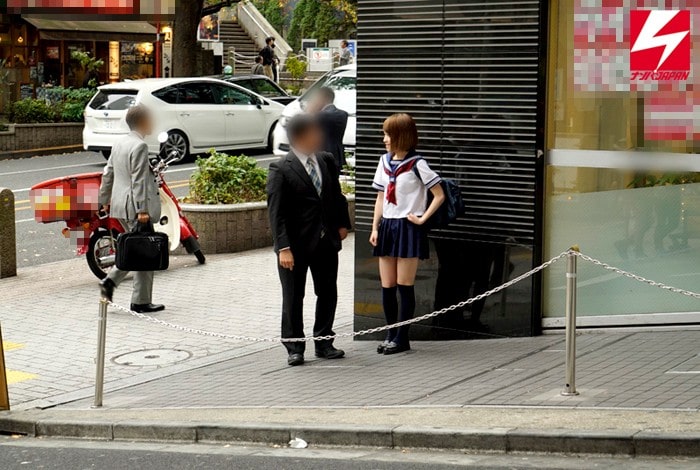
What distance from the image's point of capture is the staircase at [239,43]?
46812 millimetres

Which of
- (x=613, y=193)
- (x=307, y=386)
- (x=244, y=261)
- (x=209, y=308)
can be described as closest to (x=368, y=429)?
(x=307, y=386)

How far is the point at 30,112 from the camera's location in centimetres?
2691

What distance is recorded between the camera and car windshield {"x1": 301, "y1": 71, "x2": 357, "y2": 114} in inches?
813

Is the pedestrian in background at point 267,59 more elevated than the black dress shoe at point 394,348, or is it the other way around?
the pedestrian in background at point 267,59

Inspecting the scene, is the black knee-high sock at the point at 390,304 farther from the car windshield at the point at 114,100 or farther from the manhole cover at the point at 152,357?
the car windshield at the point at 114,100

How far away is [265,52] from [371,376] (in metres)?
32.5

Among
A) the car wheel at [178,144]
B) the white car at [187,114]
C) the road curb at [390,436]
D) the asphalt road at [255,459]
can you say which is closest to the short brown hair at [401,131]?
the road curb at [390,436]

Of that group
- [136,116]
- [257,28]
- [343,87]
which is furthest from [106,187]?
[257,28]

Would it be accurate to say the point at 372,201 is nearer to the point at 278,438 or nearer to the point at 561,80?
the point at 561,80

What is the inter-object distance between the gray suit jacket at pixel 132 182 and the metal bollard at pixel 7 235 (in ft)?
6.92

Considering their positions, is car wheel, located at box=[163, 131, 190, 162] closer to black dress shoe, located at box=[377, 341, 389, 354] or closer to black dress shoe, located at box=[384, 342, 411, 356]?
black dress shoe, located at box=[377, 341, 389, 354]

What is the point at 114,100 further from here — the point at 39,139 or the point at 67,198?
the point at 67,198

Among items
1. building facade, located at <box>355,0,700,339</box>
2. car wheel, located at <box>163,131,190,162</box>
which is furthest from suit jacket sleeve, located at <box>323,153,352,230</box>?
car wheel, located at <box>163,131,190,162</box>

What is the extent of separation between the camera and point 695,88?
9.15m
